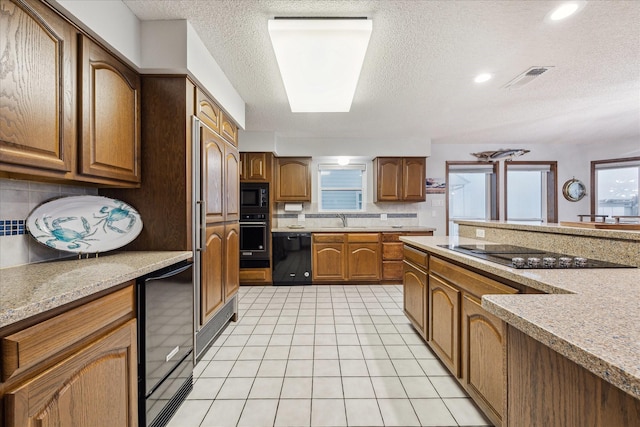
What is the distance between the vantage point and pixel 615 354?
50cm

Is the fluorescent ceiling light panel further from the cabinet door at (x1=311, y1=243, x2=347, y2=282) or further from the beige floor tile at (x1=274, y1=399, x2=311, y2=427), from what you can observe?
the cabinet door at (x1=311, y1=243, x2=347, y2=282)

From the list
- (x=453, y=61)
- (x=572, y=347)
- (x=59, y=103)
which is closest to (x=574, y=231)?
(x=572, y=347)

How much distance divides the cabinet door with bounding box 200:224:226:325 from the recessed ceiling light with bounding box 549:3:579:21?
2.76m

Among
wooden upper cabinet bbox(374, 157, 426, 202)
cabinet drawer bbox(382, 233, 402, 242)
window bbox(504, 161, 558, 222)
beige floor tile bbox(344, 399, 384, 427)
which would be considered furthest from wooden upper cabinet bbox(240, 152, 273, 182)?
window bbox(504, 161, 558, 222)

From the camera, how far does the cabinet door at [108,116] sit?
141 cm

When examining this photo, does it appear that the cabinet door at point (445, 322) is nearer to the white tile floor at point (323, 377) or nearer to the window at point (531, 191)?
the white tile floor at point (323, 377)

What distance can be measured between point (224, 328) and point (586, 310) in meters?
2.59

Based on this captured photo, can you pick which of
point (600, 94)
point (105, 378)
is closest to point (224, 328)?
point (105, 378)

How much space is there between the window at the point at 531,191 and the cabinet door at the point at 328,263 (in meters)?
3.47

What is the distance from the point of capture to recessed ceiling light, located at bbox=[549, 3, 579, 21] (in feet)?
5.37

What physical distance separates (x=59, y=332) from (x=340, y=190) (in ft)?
14.3

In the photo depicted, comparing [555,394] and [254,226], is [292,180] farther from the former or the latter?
[555,394]

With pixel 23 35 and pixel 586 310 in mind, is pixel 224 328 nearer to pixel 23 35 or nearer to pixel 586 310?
pixel 23 35

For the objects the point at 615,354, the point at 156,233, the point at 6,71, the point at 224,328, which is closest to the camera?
the point at 615,354
